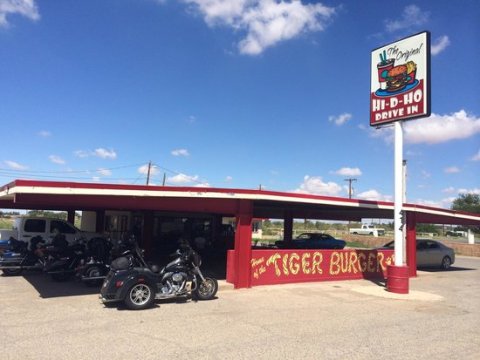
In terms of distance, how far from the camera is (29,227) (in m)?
16.4

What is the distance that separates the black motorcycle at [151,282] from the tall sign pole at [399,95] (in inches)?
261

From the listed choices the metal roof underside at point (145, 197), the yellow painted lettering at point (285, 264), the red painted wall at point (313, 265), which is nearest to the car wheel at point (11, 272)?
the metal roof underside at point (145, 197)

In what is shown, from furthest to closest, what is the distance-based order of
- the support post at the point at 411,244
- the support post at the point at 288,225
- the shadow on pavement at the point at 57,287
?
the support post at the point at 288,225
the support post at the point at 411,244
the shadow on pavement at the point at 57,287

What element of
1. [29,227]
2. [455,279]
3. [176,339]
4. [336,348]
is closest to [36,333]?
[176,339]

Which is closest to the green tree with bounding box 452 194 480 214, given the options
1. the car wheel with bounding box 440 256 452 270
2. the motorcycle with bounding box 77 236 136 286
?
the car wheel with bounding box 440 256 452 270

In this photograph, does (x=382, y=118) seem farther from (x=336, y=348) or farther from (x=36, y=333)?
(x=36, y=333)

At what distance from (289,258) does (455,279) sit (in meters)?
8.17

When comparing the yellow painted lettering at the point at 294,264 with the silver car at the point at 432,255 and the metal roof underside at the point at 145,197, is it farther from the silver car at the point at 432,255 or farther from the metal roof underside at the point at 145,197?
the silver car at the point at 432,255

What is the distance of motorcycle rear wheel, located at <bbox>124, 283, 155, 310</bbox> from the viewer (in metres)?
9.70

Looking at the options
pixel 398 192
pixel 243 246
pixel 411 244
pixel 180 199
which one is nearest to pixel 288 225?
pixel 411 244

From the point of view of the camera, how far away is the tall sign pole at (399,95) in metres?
14.5

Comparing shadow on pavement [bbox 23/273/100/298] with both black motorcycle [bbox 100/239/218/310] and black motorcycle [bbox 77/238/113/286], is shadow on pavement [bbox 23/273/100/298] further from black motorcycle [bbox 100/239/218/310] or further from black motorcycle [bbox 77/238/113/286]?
black motorcycle [bbox 100/239/218/310]

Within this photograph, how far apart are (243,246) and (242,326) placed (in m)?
5.08

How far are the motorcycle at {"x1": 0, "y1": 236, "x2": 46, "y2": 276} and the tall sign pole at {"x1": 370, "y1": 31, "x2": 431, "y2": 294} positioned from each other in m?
11.2
